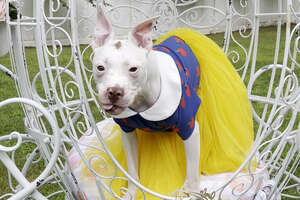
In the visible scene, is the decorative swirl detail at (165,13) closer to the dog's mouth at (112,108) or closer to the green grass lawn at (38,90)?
the green grass lawn at (38,90)

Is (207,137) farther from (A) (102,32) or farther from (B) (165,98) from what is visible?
(A) (102,32)

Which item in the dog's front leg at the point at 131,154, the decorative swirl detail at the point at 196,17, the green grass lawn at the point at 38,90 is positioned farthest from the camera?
the green grass lawn at the point at 38,90

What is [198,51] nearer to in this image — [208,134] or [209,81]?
[209,81]

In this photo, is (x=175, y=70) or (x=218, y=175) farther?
(x=218, y=175)

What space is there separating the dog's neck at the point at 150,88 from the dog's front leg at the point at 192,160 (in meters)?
0.20

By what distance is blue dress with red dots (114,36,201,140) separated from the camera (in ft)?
4.31

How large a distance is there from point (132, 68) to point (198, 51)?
618 mm

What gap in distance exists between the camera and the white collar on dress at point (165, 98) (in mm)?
1270

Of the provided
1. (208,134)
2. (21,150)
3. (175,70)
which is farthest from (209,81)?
(21,150)

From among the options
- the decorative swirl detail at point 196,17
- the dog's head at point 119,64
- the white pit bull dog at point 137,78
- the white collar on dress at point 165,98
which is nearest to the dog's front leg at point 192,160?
the white pit bull dog at point 137,78

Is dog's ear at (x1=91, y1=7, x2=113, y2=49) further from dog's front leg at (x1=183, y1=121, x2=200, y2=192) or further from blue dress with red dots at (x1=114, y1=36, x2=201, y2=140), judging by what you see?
dog's front leg at (x1=183, y1=121, x2=200, y2=192)

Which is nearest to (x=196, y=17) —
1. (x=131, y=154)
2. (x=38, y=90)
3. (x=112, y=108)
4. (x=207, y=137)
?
(x=207, y=137)

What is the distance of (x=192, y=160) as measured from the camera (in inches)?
55.2

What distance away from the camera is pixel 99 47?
1127mm
